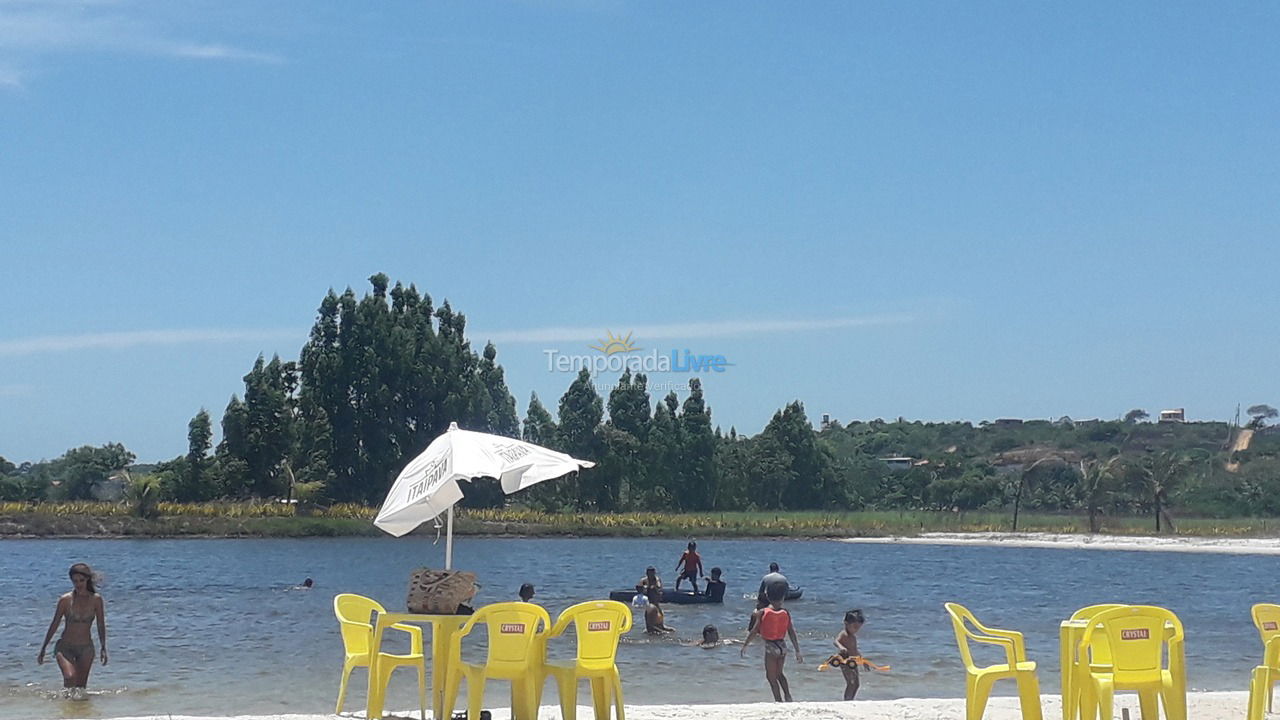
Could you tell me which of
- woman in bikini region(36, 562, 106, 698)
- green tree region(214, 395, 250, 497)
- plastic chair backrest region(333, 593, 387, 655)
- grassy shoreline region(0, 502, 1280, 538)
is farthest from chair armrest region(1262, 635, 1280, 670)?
green tree region(214, 395, 250, 497)

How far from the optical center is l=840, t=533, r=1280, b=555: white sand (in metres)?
64.9

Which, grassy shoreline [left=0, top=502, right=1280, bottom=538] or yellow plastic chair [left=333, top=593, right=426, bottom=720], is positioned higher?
yellow plastic chair [left=333, top=593, right=426, bottom=720]

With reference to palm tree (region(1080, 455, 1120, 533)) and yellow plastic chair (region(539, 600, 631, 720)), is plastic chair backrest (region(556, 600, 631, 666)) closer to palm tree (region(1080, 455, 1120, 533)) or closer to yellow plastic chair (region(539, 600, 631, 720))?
yellow plastic chair (region(539, 600, 631, 720))

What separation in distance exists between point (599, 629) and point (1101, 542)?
2600 inches

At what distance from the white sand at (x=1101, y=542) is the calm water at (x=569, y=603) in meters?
1.18

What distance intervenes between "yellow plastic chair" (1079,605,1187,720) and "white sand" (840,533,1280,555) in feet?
195

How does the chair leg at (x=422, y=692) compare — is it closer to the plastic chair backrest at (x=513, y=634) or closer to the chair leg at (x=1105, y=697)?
the plastic chair backrest at (x=513, y=634)

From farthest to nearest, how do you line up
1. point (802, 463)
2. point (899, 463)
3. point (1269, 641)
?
1. point (899, 463)
2. point (802, 463)
3. point (1269, 641)

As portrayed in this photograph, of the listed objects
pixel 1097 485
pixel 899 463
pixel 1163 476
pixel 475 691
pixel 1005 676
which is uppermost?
pixel 899 463

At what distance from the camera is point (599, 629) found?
30.7 feet

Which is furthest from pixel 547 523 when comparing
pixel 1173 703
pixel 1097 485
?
pixel 1173 703

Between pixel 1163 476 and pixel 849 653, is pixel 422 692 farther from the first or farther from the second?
pixel 1163 476

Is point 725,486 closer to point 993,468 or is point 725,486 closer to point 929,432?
point 993,468

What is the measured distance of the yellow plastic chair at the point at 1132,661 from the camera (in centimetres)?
873
